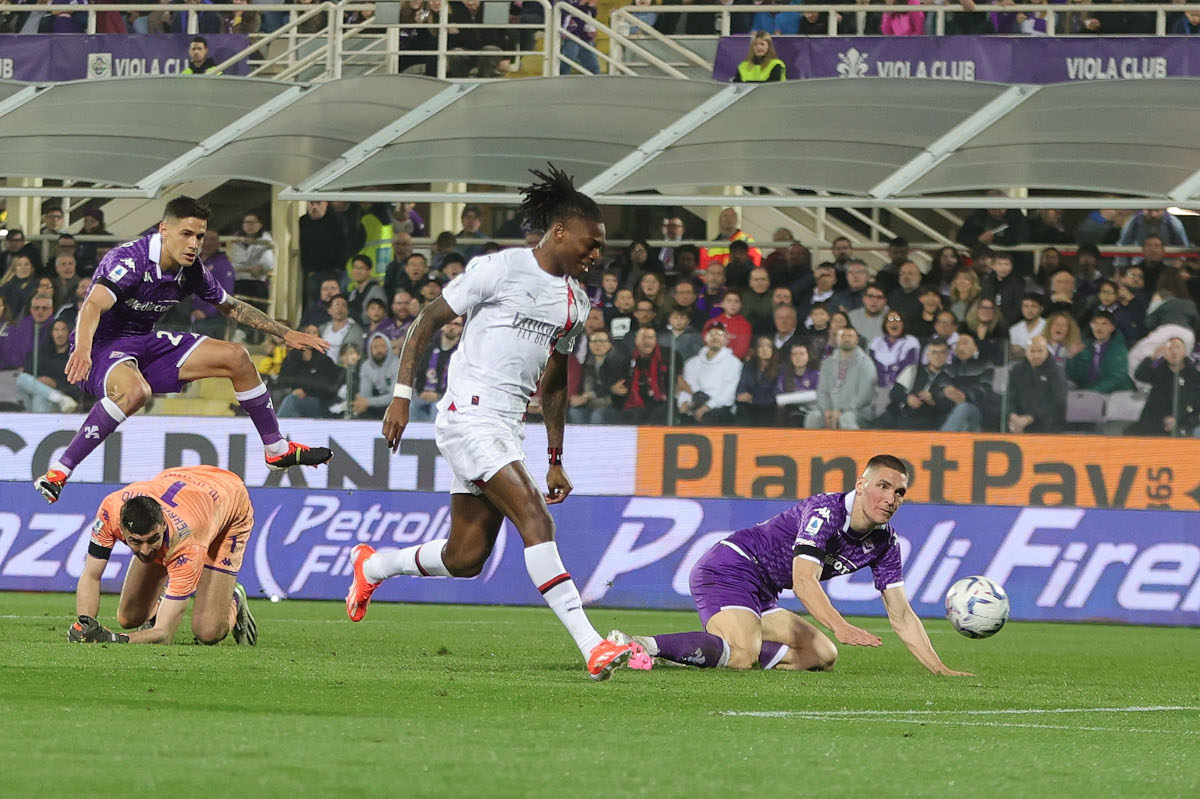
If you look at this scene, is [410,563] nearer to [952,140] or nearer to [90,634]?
[90,634]

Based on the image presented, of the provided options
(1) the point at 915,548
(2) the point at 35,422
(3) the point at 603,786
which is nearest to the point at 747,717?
(3) the point at 603,786

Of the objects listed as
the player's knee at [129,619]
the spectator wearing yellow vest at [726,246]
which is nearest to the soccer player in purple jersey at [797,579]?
the player's knee at [129,619]

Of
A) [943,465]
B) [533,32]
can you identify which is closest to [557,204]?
[943,465]

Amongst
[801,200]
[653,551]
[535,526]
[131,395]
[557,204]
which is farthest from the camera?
[801,200]

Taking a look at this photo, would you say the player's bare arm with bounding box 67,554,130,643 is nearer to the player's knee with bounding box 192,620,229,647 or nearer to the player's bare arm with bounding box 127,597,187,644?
the player's bare arm with bounding box 127,597,187,644

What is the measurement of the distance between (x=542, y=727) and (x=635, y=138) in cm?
1233

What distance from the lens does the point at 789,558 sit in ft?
33.0

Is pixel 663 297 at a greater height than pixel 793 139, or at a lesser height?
lesser

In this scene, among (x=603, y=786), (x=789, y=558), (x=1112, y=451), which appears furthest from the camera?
(x=1112, y=451)

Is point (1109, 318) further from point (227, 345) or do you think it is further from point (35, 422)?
point (35, 422)

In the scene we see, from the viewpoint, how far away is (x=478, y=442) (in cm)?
849

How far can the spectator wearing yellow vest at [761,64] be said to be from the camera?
1981cm

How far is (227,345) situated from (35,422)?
647cm

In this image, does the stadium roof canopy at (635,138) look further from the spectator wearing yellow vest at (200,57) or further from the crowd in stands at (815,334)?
the spectator wearing yellow vest at (200,57)
